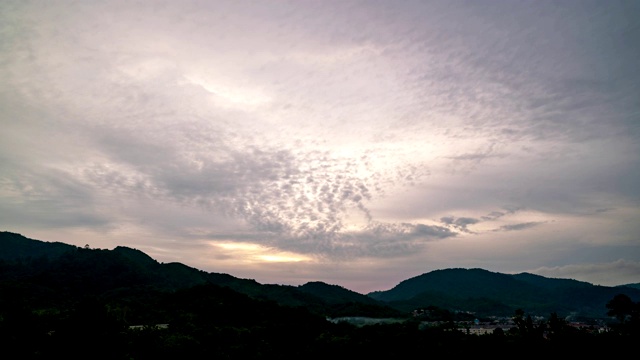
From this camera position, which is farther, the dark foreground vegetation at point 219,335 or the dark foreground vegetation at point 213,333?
the dark foreground vegetation at point 213,333

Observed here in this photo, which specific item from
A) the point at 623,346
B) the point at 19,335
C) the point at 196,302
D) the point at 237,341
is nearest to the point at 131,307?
the point at 196,302

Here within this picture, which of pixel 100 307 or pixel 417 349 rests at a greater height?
pixel 100 307

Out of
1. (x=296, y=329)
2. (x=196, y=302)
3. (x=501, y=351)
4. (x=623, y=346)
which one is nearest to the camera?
(x=623, y=346)

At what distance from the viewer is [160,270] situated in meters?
192

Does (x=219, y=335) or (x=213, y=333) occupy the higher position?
(x=213, y=333)

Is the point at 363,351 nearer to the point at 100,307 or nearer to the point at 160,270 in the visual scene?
the point at 100,307

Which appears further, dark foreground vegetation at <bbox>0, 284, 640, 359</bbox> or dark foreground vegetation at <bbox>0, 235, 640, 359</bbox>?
dark foreground vegetation at <bbox>0, 235, 640, 359</bbox>

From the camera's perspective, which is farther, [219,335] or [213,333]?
[213,333]

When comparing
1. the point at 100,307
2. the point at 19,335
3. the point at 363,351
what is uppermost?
the point at 100,307

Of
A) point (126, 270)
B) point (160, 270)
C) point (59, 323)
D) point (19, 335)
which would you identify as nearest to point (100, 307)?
point (59, 323)

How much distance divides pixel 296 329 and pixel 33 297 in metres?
60.7

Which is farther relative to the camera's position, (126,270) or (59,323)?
(126,270)

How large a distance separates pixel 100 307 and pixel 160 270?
171 m

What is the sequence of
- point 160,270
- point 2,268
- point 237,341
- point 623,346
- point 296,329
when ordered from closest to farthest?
point 623,346, point 237,341, point 296,329, point 2,268, point 160,270
